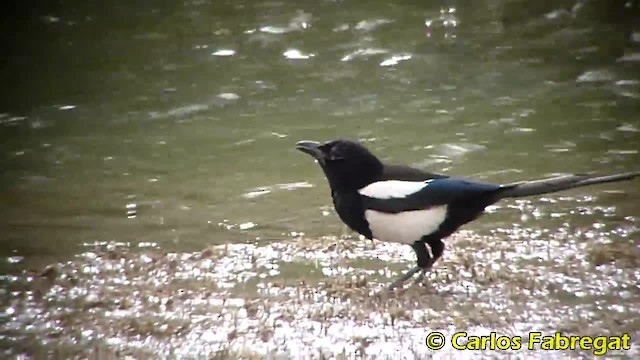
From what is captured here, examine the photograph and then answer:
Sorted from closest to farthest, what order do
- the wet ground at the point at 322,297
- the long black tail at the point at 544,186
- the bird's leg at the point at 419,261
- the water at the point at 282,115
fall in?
1. the wet ground at the point at 322,297
2. the long black tail at the point at 544,186
3. the bird's leg at the point at 419,261
4. the water at the point at 282,115

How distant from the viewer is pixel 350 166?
3.04 metres

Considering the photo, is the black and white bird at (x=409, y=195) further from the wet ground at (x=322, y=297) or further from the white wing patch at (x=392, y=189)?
the wet ground at (x=322, y=297)

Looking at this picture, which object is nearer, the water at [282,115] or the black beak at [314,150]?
the black beak at [314,150]

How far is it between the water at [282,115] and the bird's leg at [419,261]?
22cm

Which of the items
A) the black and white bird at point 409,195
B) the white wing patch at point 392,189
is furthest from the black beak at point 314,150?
the white wing patch at point 392,189

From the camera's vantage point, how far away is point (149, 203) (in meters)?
4.11

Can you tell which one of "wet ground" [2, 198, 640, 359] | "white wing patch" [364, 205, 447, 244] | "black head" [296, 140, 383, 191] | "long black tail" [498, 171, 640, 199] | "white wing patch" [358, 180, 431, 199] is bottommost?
"wet ground" [2, 198, 640, 359]

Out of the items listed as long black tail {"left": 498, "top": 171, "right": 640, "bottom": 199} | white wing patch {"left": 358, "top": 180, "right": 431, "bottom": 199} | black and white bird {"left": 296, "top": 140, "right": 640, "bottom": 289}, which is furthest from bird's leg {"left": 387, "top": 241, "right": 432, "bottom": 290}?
long black tail {"left": 498, "top": 171, "right": 640, "bottom": 199}

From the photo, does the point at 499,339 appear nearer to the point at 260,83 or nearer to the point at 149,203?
the point at 149,203

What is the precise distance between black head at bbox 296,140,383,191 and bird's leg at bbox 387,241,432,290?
0.23m

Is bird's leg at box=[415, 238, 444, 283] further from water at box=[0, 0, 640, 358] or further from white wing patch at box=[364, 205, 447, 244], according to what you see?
water at box=[0, 0, 640, 358]

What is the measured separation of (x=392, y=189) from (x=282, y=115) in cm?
230

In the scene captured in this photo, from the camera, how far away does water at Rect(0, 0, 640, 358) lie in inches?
148

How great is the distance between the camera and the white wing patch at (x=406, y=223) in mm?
2932
